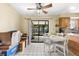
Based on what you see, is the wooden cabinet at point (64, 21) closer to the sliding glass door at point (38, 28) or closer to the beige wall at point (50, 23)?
the beige wall at point (50, 23)

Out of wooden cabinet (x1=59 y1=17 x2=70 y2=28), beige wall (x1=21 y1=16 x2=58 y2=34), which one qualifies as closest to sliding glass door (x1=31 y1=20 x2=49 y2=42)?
beige wall (x1=21 y1=16 x2=58 y2=34)

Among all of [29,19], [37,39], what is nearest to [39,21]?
[29,19]

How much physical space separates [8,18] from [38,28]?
1.14 metres

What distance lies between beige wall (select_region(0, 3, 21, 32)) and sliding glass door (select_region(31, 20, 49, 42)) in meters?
0.69

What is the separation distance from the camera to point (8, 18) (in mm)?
4062

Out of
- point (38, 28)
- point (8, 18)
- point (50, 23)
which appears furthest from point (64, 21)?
point (8, 18)

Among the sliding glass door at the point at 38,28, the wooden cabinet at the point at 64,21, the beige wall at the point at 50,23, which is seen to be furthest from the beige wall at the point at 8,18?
the wooden cabinet at the point at 64,21

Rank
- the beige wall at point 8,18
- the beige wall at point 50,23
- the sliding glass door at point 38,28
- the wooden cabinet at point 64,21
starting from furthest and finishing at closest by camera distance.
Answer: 1. the wooden cabinet at point 64,21
2. the beige wall at point 50,23
3. the sliding glass door at point 38,28
4. the beige wall at point 8,18

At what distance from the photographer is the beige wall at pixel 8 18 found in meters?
3.57

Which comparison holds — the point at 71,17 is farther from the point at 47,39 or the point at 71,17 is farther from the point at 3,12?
the point at 3,12

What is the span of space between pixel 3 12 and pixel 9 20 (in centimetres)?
Result: 55

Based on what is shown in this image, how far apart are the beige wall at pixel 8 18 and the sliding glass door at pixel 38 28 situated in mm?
685

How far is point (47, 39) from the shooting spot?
4.62 m

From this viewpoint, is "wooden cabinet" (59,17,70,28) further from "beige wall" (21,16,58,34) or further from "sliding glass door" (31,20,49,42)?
"sliding glass door" (31,20,49,42)
